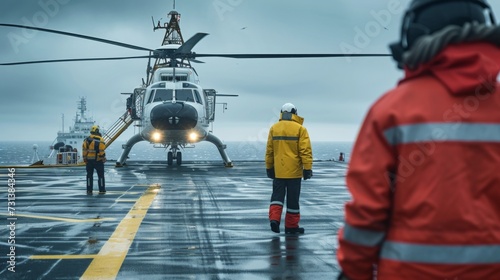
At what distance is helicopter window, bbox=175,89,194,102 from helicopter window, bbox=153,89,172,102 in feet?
1.01

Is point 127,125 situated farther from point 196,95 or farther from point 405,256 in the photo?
point 405,256

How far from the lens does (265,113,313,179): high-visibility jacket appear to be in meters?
8.33

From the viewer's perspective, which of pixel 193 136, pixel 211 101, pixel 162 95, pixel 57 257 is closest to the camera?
pixel 57 257

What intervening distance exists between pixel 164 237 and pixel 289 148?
221 centimetres

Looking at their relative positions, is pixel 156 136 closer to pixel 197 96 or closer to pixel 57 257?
pixel 197 96

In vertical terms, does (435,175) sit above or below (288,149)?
below

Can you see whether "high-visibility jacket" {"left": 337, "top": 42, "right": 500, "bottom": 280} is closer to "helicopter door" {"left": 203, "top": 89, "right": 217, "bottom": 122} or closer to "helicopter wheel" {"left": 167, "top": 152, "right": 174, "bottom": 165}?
"helicopter door" {"left": 203, "top": 89, "right": 217, "bottom": 122}

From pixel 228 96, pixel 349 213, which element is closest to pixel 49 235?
pixel 349 213

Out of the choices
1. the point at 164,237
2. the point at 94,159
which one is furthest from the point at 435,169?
the point at 94,159

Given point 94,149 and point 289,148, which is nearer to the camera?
point 289,148

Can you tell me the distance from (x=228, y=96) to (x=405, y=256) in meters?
30.8

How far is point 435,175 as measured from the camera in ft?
7.52

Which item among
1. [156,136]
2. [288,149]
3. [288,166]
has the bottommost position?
[288,166]

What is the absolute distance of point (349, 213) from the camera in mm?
2324
